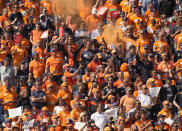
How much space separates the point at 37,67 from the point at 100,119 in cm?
316

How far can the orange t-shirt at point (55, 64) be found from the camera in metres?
22.8

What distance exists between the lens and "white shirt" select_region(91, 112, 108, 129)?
2072 centimetres

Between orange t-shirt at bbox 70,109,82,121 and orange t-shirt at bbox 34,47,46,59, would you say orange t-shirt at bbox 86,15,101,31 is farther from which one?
orange t-shirt at bbox 70,109,82,121

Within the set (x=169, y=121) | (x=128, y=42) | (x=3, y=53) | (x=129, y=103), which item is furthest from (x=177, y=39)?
(x=3, y=53)

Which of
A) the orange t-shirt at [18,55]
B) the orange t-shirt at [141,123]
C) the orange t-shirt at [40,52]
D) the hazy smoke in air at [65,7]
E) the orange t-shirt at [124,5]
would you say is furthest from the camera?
the hazy smoke in air at [65,7]

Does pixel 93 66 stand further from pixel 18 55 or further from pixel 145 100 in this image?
pixel 18 55

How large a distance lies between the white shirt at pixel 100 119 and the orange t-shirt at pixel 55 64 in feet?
7.76

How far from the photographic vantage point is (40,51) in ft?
77.0

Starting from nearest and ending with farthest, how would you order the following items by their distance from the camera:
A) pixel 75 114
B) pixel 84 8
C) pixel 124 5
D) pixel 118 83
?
pixel 75 114 < pixel 118 83 < pixel 124 5 < pixel 84 8

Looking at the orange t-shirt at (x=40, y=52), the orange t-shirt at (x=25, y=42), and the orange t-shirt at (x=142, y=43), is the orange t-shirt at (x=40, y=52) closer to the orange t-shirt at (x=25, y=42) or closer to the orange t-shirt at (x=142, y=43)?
the orange t-shirt at (x=25, y=42)

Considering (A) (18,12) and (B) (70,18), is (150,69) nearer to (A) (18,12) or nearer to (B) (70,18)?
(B) (70,18)

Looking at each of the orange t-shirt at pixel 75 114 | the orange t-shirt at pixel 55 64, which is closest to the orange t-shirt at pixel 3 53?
the orange t-shirt at pixel 55 64

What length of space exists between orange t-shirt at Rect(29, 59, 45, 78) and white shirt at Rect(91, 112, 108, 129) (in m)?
2.76

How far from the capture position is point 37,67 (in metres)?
23.0
